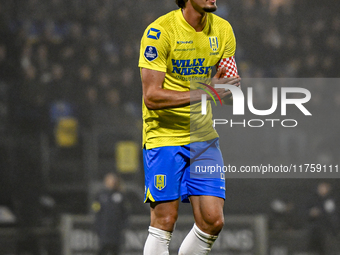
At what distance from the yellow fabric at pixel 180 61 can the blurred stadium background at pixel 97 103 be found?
390 centimetres

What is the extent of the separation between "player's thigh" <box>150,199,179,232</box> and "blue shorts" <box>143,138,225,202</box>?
4 cm

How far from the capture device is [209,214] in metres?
3.27

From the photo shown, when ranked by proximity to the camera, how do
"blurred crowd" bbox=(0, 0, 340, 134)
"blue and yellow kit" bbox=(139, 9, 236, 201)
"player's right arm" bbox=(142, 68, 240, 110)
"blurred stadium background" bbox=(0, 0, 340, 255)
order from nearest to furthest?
1. "player's right arm" bbox=(142, 68, 240, 110)
2. "blue and yellow kit" bbox=(139, 9, 236, 201)
3. "blurred stadium background" bbox=(0, 0, 340, 255)
4. "blurred crowd" bbox=(0, 0, 340, 134)

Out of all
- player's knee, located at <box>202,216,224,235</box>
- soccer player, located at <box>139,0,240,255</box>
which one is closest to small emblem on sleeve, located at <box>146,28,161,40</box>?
soccer player, located at <box>139,0,240,255</box>

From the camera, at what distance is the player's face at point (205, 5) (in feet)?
10.5

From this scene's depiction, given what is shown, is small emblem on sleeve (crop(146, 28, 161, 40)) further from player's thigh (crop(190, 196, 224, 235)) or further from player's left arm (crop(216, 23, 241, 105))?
player's thigh (crop(190, 196, 224, 235))

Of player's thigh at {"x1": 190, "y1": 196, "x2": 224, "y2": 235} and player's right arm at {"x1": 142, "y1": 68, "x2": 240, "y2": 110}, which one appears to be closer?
player's right arm at {"x1": 142, "y1": 68, "x2": 240, "y2": 110}

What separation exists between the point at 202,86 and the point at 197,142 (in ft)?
1.33

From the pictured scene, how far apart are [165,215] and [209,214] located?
301 mm

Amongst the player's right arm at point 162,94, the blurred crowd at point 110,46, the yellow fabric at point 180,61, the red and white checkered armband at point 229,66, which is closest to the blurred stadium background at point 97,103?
the blurred crowd at point 110,46

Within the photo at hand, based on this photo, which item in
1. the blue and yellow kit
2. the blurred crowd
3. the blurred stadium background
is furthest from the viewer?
the blurred crowd

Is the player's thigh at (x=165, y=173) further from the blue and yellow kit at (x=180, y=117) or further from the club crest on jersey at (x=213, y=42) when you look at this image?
the club crest on jersey at (x=213, y=42)

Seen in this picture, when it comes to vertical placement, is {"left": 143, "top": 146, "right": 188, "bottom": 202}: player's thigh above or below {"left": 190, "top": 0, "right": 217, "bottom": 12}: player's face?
below

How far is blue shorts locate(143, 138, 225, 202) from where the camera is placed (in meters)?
3.31
